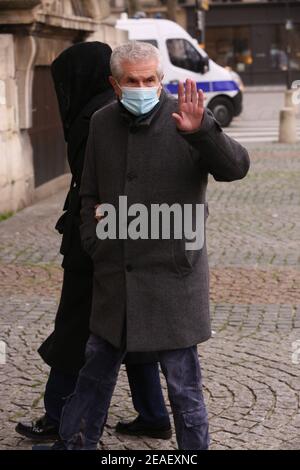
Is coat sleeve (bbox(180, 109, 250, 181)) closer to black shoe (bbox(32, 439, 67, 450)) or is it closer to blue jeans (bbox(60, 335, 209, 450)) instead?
blue jeans (bbox(60, 335, 209, 450))

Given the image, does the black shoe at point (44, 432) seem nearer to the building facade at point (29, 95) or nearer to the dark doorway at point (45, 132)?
the building facade at point (29, 95)

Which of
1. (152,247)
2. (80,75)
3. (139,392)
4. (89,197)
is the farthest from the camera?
(139,392)

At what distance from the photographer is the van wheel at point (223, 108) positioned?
2198 cm

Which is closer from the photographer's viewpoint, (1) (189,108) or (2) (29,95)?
(1) (189,108)

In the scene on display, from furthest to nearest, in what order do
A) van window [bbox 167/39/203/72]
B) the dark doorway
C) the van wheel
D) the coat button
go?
the van wheel
van window [bbox 167/39/203/72]
the dark doorway
the coat button

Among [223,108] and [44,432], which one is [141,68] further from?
[223,108]

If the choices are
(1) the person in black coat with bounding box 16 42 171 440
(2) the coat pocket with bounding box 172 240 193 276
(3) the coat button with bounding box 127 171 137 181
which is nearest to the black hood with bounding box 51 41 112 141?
(1) the person in black coat with bounding box 16 42 171 440

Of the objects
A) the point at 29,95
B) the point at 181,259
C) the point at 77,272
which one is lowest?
the point at 77,272

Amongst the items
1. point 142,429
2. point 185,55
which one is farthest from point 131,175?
point 185,55

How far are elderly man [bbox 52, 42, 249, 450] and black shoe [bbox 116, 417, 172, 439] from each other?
0.66 m

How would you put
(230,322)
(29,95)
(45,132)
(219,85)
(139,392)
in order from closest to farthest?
(139,392), (230,322), (29,95), (45,132), (219,85)

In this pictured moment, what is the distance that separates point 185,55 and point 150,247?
1803 centimetres

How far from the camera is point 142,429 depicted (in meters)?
4.46

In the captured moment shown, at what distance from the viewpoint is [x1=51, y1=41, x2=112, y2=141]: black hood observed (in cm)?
403
